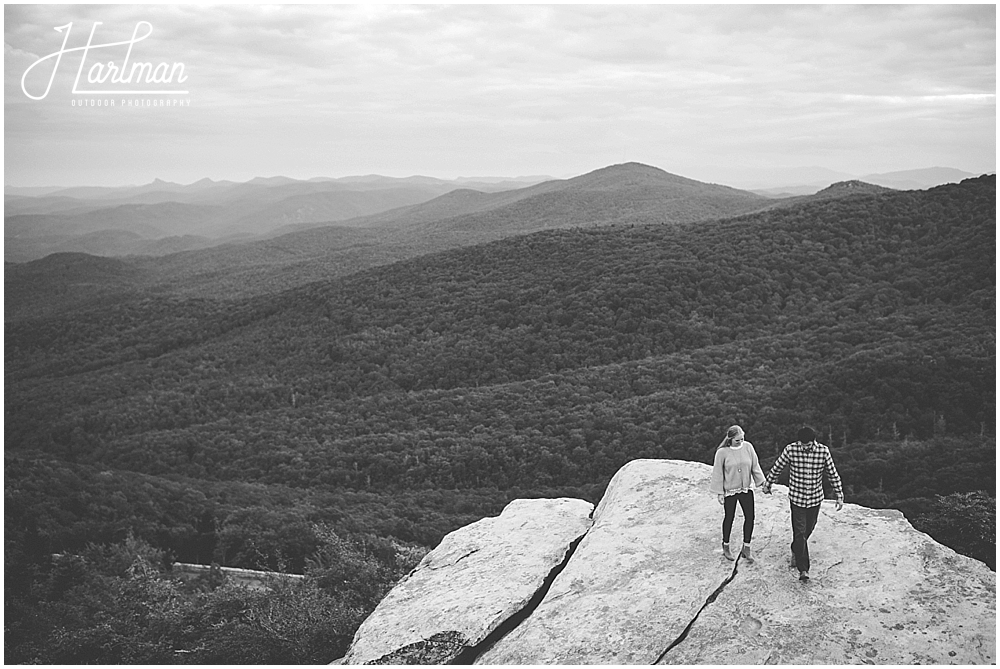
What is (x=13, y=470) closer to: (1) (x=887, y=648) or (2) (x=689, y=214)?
(1) (x=887, y=648)

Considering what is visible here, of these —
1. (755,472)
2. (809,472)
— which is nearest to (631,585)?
(755,472)

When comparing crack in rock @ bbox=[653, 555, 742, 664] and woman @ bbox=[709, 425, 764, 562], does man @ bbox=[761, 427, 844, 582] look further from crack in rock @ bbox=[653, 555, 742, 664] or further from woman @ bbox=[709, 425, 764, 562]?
crack in rock @ bbox=[653, 555, 742, 664]

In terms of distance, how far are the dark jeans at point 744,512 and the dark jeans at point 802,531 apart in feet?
1.45

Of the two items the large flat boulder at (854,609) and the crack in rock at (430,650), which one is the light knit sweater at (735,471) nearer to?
the large flat boulder at (854,609)

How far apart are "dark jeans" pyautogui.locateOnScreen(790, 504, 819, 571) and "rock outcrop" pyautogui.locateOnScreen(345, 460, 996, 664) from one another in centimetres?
18

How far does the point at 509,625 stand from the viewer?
23.1 feet

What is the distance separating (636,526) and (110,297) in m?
65.2

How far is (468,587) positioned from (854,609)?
3.95m

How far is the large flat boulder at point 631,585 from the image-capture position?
633 cm

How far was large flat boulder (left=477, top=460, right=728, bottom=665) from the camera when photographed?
6.33 m

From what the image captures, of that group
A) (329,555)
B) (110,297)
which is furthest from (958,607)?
(110,297)

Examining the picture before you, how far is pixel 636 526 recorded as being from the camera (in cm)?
820

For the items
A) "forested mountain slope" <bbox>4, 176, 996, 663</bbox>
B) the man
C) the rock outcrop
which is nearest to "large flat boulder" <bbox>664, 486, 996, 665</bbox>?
the rock outcrop

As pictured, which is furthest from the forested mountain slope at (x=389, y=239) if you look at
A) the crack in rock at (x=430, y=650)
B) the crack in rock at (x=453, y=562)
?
the crack in rock at (x=430, y=650)
